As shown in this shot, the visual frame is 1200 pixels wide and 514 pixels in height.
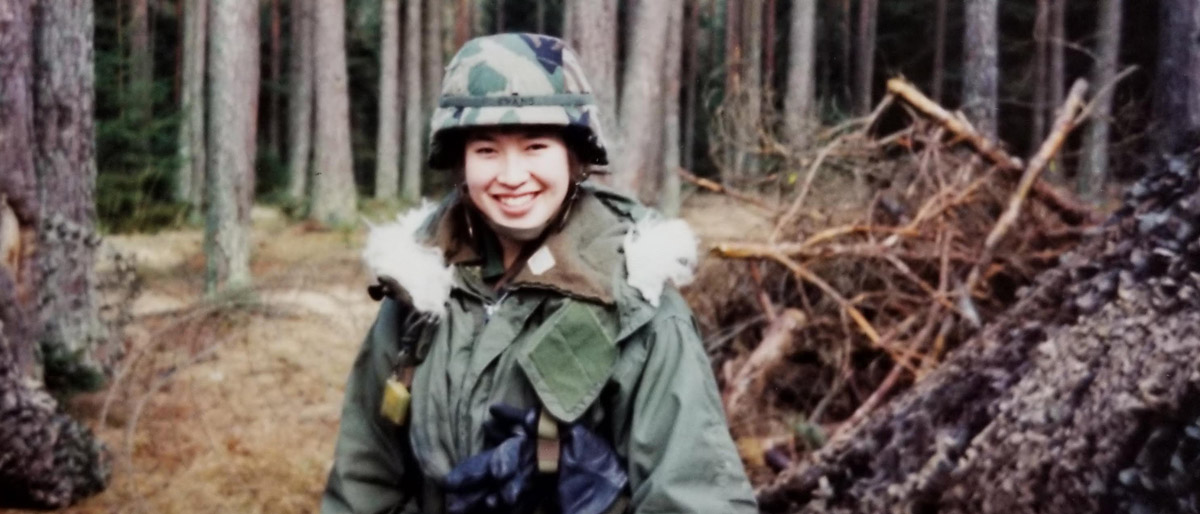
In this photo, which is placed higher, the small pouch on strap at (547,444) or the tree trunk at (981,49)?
the tree trunk at (981,49)

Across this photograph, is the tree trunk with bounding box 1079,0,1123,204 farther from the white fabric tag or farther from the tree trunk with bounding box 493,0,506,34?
the tree trunk with bounding box 493,0,506,34

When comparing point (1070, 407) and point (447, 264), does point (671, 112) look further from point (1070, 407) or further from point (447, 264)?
point (447, 264)

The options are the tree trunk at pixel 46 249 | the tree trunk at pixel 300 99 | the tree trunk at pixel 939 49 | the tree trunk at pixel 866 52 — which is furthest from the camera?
the tree trunk at pixel 866 52

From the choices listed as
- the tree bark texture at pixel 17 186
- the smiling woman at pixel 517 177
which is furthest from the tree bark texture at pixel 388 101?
the smiling woman at pixel 517 177

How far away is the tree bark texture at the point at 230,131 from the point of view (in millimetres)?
11438

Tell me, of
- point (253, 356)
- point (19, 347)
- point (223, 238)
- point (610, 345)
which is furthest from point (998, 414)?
point (223, 238)

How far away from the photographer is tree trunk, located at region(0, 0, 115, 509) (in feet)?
17.0

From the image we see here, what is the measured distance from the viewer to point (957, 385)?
3.79m

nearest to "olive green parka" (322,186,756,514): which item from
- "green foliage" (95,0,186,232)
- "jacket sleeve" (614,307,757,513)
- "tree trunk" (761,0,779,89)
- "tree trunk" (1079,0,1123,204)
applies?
"jacket sleeve" (614,307,757,513)

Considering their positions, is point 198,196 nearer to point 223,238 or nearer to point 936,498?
point 223,238

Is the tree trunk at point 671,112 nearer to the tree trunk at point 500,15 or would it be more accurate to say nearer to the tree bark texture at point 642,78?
the tree bark texture at point 642,78

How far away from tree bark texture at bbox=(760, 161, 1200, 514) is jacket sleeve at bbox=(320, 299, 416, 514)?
5.87ft

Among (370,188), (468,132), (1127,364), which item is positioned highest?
(468,132)

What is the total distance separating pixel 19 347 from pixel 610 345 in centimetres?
463
